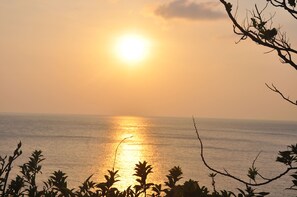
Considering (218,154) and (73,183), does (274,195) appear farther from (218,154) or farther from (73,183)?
(218,154)

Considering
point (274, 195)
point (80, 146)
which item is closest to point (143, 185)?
point (274, 195)

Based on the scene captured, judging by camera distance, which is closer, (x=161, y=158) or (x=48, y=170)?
(x=48, y=170)

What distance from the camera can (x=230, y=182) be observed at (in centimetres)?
8288

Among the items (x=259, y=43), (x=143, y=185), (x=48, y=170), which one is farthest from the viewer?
(x=48, y=170)

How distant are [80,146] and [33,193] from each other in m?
157

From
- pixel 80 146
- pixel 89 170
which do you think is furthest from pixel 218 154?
pixel 89 170

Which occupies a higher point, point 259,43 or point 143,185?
point 259,43

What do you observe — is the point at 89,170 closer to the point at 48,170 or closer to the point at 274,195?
the point at 48,170

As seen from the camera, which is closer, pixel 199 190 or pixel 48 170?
pixel 199 190

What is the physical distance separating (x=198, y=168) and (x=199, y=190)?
103792mm

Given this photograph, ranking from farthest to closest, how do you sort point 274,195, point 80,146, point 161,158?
point 80,146 → point 161,158 → point 274,195

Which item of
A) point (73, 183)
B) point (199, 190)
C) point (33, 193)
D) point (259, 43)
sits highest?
point (259, 43)

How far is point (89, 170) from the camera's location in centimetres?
9744

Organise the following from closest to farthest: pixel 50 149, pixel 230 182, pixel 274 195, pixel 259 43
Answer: pixel 259 43
pixel 274 195
pixel 230 182
pixel 50 149
